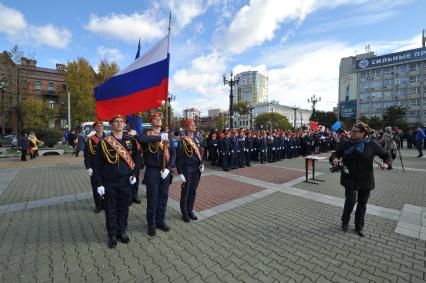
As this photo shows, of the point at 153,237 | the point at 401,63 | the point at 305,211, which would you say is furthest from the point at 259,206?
the point at 401,63

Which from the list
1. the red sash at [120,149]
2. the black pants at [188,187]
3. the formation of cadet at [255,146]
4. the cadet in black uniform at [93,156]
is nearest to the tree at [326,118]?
the formation of cadet at [255,146]

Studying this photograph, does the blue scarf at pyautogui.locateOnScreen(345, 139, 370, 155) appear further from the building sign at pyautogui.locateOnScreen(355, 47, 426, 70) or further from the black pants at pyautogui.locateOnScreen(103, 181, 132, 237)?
the building sign at pyautogui.locateOnScreen(355, 47, 426, 70)

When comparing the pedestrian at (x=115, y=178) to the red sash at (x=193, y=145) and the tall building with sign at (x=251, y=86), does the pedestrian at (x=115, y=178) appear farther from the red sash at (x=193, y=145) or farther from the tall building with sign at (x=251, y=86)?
the tall building with sign at (x=251, y=86)

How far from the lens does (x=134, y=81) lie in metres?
4.52

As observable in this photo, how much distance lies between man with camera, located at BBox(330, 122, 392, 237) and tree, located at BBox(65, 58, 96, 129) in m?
38.1

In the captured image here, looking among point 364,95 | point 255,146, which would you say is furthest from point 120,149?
point 364,95

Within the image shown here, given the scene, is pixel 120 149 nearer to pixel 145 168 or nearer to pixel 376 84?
pixel 145 168

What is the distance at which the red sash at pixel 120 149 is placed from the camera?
3.72 metres

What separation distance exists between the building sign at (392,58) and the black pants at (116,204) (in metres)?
87.8

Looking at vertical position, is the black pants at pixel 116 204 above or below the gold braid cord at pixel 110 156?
below

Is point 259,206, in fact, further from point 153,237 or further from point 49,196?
point 49,196

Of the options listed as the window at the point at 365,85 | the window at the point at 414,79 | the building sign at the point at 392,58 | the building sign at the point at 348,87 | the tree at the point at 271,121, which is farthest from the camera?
the tree at the point at 271,121

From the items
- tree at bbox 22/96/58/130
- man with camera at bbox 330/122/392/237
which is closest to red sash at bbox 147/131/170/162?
man with camera at bbox 330/122/392/237

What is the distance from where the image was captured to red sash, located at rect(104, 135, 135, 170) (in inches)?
146
